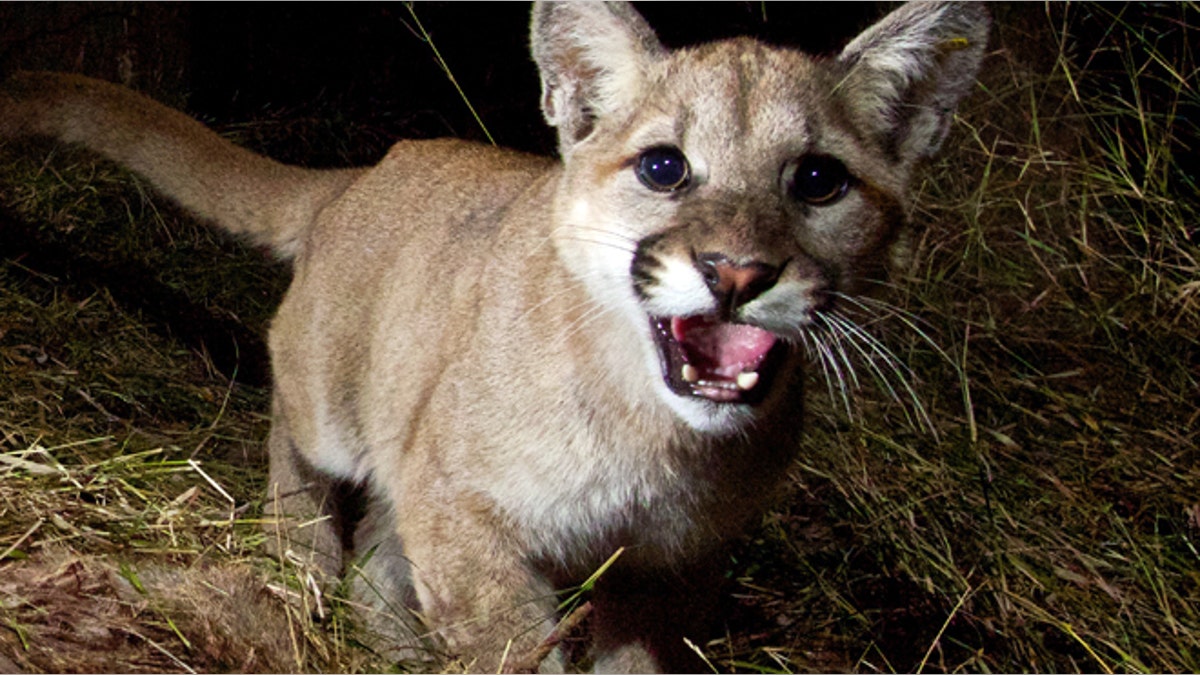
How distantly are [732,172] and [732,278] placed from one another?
41cm

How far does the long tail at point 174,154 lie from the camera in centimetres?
450

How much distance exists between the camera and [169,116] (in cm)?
463

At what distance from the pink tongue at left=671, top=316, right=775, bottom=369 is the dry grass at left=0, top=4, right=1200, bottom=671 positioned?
57cm

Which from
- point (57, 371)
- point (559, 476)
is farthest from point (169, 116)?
point (559, 476)

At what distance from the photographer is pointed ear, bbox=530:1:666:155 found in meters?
3.42

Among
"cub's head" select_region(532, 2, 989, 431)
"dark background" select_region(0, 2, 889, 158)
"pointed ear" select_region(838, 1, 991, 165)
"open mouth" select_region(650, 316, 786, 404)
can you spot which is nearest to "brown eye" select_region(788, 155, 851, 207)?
"cub's head" select_region(532, 2, 989, 431)

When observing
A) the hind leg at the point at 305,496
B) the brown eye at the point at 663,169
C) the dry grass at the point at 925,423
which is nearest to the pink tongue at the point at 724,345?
the brown eye at the point at 663,169

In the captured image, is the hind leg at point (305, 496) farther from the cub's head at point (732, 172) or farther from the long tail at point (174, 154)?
the cub's head at point (732, 172)

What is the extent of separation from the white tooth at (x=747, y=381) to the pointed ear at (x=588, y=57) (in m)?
0.80

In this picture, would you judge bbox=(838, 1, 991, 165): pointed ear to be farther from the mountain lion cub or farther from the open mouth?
the open mouth

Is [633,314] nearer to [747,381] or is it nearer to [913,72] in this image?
[747,381]

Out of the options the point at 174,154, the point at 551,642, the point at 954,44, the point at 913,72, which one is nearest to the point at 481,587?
the point at 551,642

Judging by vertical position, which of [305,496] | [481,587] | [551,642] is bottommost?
[305,496]

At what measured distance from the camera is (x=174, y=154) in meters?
4.56
